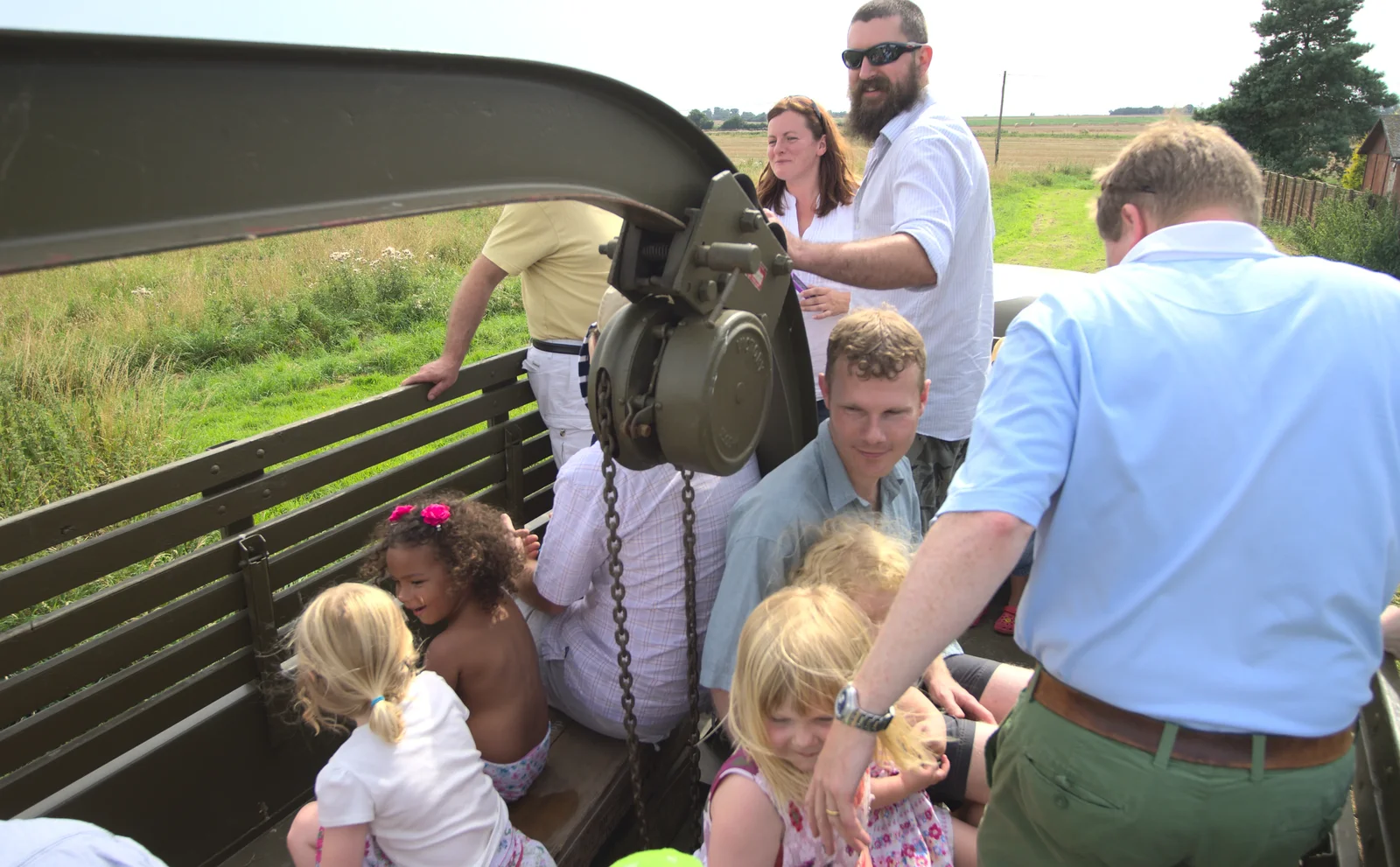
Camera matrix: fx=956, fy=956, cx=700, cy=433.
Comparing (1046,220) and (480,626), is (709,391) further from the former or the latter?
(1046,220)

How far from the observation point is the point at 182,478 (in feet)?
8.03

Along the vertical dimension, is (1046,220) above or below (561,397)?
below

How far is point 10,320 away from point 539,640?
22.3 feet

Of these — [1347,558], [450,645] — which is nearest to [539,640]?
[450,645]

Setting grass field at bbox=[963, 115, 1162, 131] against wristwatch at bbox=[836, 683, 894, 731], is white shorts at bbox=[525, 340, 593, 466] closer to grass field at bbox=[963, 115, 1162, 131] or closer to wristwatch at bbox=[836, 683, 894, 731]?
wristwatch at bbox=[836, 683, 894, 731]

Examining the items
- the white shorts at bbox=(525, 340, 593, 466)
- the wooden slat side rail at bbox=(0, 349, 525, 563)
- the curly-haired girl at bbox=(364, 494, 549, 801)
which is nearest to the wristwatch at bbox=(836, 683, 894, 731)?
the curly-haired girl at bbox=(364, 494, 549, 801)

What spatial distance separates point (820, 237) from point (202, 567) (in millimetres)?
2781

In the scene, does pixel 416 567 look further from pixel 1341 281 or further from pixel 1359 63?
pixel 1359 63

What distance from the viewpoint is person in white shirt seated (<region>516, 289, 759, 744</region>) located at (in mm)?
2562

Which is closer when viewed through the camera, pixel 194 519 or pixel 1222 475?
pixel 1222 475

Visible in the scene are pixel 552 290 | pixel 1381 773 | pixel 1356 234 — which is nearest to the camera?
pixel 1381 773

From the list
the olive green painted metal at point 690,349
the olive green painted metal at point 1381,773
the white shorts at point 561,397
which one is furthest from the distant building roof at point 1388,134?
the olive green painted metal at point 690,349

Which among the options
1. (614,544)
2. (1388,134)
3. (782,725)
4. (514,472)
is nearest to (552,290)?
(514,472)

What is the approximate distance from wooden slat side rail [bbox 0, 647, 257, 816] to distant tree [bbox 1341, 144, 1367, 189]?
4061 centimetres
